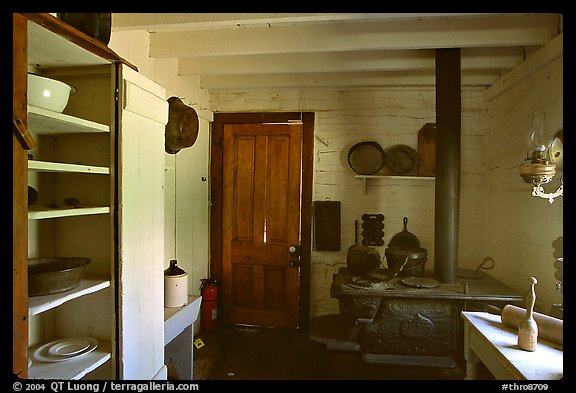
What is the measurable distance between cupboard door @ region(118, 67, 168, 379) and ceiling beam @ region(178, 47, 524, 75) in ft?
3.54

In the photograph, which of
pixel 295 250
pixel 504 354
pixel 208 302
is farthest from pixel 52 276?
pixel 295 250

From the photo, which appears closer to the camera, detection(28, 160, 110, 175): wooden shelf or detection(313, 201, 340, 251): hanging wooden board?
detection(28, 160, 110, 175): wooden shelf

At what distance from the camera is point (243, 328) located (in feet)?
10.6

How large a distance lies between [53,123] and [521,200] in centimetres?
256

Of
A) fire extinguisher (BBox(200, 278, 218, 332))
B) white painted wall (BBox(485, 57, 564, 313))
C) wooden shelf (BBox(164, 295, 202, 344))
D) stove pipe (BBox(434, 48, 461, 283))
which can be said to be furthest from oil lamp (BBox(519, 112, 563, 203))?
fire extinguisher (BBox(200, 278, 218, 332))

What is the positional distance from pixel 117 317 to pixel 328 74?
2258 millimetres

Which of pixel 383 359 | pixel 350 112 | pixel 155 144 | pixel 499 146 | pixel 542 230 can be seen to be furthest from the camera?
pixel 350 112

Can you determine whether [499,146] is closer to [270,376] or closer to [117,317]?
[270,376]

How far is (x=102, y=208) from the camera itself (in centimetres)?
125

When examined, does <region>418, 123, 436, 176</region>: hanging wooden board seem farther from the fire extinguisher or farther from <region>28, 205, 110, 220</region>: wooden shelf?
<region>28, 205, 110, 220</region>: wooden shelf

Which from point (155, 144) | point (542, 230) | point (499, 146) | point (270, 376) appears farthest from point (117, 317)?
point (499, 146)

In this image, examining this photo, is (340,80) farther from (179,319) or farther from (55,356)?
(55,356)

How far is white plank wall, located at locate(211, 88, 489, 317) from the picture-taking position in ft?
9.62
